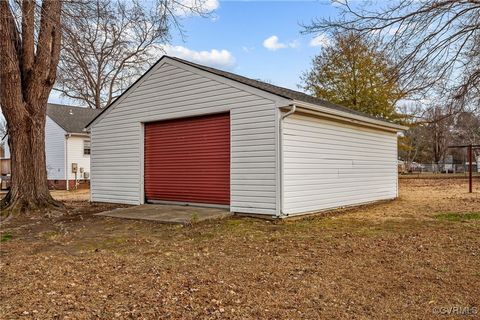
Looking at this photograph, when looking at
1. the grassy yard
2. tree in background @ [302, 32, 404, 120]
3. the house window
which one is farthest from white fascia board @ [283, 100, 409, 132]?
the house window

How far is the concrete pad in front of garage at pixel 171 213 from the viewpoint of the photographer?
8.39 meters

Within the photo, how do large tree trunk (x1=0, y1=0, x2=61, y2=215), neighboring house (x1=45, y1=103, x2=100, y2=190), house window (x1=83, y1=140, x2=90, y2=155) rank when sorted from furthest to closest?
house window (x1=83, y1=140, x2=90, y2=155)
neighboring house (x1=45, y1=103, x2=100, y2=190)
large tree trunk (x1=0, y1=0, x2=61, y2=215)

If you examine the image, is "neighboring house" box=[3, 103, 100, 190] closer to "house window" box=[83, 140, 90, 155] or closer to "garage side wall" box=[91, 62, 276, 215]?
"house window" box=[83, 140, 90, 155]

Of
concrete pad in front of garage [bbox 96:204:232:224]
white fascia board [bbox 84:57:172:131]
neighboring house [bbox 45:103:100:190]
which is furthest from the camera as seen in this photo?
neighboring house [bbox 45:103:100:190]

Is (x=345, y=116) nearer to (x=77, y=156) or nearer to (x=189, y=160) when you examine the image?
(x=189, y=160)

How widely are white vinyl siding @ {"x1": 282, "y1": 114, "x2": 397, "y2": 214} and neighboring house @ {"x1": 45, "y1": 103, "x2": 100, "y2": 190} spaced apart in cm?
1583

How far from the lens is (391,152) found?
43.6 feet

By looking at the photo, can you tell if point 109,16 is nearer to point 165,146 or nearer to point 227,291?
point 165,146

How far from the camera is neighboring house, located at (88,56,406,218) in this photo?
28.1ft

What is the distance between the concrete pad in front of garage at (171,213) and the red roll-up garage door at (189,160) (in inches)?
17.0

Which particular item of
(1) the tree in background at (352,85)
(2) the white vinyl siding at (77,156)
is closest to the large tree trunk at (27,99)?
(2) the white vinyl siding at (77,156)

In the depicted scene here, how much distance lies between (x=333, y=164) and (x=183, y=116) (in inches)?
159

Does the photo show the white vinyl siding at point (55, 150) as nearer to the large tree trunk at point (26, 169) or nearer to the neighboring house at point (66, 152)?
the neighboring house at point (66, 152)

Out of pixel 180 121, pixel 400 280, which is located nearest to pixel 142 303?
pixel 400 280
